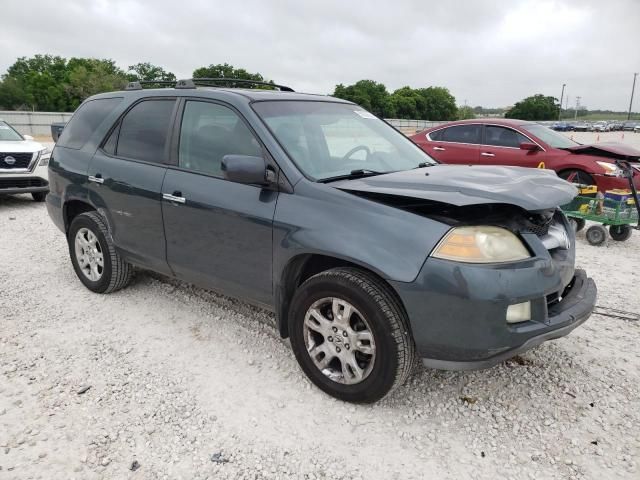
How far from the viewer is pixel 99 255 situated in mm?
4500

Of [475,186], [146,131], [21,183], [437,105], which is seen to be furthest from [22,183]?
[437,105]

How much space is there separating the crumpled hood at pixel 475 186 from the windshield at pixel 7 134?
348 inches

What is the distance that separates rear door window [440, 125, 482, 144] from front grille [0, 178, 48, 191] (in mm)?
7483

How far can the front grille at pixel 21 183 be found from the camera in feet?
28.2

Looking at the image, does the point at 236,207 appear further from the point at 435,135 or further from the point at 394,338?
the point at 435,135

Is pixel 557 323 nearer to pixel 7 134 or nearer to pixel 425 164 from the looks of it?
pixel 425 164

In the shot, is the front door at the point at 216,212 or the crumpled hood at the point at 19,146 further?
the crumpled hood at the point at 19,146

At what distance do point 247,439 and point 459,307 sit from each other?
132cm

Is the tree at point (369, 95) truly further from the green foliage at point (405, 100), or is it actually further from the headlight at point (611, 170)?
the headlight at point (611, 170)

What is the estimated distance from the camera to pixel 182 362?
344 cm

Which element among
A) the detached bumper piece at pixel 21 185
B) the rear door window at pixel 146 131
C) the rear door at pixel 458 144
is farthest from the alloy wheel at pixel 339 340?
the detached bumper piece at pixel 21 185

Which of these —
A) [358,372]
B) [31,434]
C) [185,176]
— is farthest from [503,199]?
[31,434]

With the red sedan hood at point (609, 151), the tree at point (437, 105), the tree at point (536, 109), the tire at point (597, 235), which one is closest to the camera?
the tire at point (597, 235)

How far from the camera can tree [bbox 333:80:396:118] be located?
2854 inches
